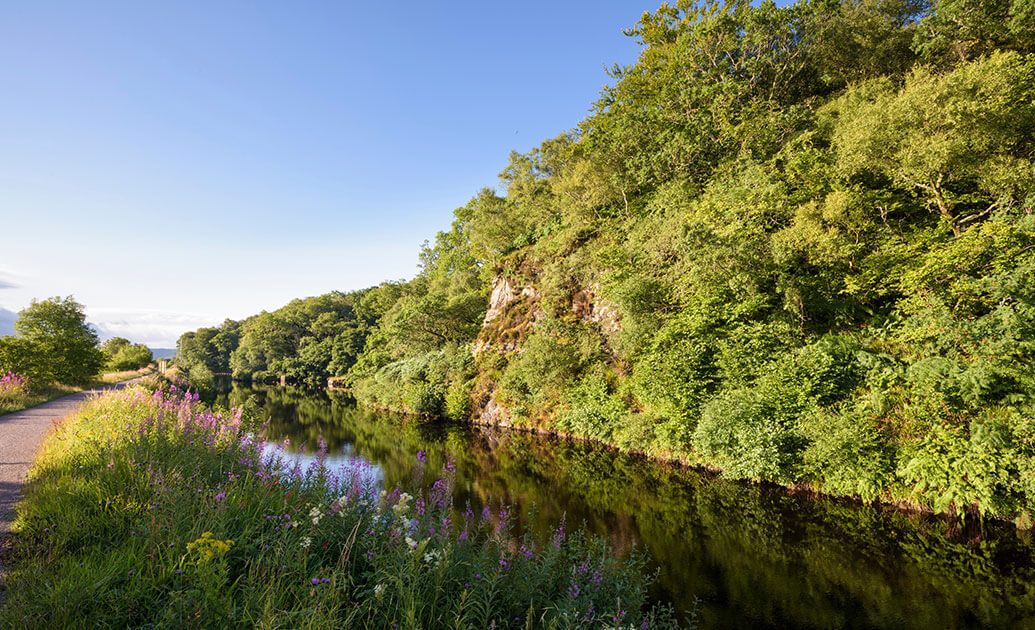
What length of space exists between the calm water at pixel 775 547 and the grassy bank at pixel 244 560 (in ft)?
8.42

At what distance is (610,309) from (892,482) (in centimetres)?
1269

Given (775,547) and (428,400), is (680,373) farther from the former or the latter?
(428,400)

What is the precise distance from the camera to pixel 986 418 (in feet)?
29.6

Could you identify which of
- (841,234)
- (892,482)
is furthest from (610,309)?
(892,482)

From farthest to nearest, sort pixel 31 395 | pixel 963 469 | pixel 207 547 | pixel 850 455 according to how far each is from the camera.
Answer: pixel 31 395
pixel 850 455
pixel 963 469
pixel 207 547

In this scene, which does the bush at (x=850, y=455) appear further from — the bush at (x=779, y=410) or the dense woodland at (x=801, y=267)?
the bush at (x=779, y=410)

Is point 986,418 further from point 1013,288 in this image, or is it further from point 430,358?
point 430,358

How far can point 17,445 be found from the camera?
829 cm

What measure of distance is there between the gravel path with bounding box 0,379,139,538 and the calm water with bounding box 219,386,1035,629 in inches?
321

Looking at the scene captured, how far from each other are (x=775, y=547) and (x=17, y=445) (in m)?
16.6

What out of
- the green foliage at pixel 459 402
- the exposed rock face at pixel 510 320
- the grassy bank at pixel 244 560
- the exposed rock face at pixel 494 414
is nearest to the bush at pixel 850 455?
the grassy bank at pixel 244 560

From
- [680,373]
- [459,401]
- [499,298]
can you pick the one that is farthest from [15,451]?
[499,298]

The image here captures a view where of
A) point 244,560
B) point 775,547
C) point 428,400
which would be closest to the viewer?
point 244,560

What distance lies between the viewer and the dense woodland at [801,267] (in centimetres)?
1005
